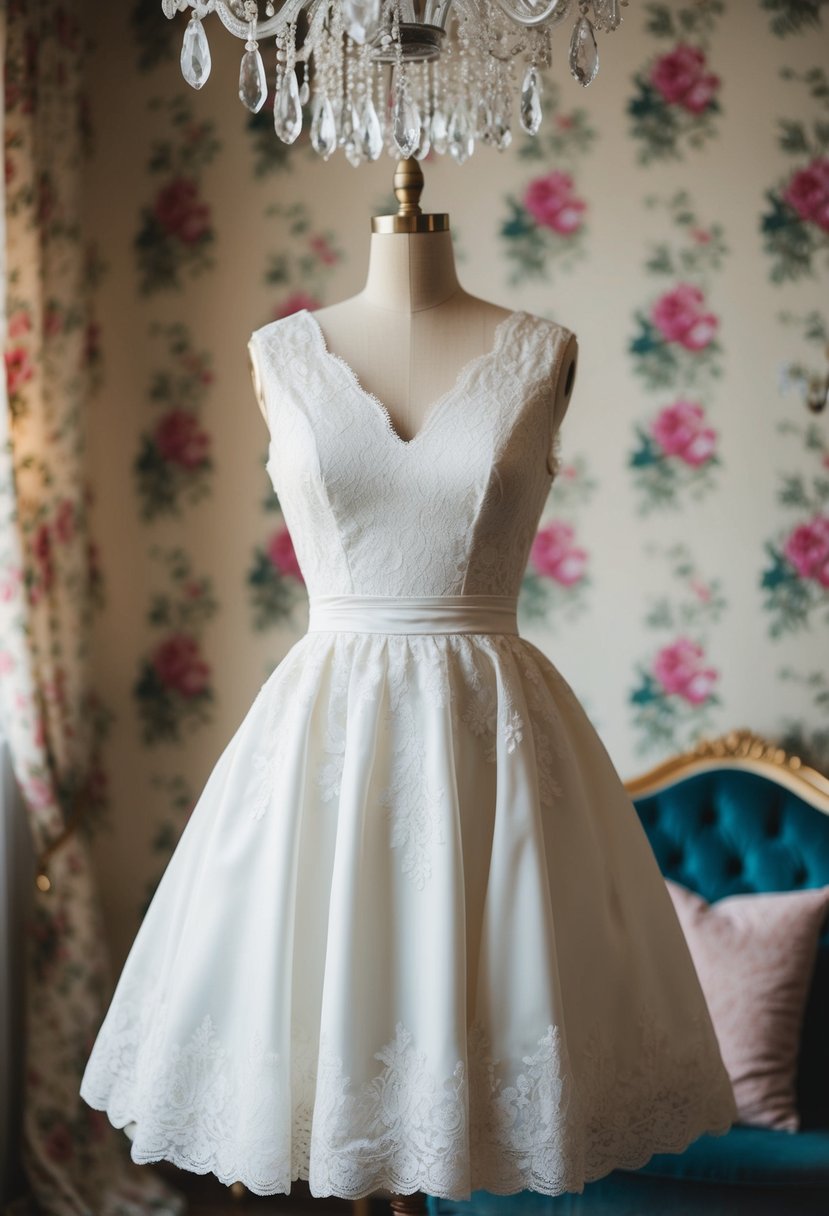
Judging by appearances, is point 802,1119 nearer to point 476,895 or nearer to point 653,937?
point 653,937

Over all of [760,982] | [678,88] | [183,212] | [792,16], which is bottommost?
[760,982]

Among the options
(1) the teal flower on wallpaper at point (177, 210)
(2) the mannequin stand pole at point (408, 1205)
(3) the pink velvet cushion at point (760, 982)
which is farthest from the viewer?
(1) the teal flower on wallpaper at point (177, 210)

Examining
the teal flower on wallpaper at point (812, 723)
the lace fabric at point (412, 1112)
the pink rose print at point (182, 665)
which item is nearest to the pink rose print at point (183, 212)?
the pink rose print at point (182, 665)

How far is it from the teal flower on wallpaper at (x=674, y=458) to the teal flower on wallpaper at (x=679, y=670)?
0.37 feet

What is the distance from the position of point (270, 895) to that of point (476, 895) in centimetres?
21

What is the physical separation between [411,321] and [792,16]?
155cm

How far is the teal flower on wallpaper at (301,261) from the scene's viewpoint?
2695 millimetres

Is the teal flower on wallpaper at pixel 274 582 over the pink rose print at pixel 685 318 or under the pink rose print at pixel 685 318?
under

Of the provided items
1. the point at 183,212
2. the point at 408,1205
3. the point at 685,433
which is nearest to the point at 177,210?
the point at 183,212

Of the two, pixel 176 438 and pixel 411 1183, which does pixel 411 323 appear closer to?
pixel 411 1183

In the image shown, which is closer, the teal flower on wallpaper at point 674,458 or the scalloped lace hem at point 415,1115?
the scalloped lace hem at point 415,1115

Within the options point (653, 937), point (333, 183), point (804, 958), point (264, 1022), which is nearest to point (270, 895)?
point (264, 1022)

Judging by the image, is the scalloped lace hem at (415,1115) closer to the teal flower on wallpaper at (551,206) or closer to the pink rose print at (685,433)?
the pink rose print at (685,433)

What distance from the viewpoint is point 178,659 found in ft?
9.04
